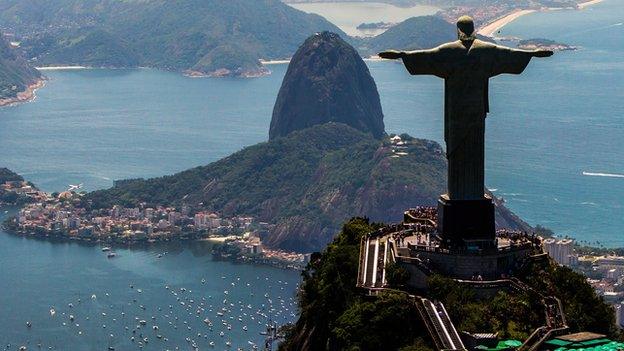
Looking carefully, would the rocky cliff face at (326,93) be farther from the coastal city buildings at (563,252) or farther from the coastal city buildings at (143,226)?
the coastal city buildings at (563,252)

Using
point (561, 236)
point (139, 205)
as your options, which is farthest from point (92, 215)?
point (561, 236)

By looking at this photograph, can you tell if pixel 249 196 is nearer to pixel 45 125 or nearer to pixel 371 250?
pixel 45 125

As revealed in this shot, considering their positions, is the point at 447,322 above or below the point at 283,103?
below

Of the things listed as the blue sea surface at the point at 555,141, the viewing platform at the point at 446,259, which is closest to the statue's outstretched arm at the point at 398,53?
the viewing platform at the point at 446,259

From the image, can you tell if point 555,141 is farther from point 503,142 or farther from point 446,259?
point 446,259

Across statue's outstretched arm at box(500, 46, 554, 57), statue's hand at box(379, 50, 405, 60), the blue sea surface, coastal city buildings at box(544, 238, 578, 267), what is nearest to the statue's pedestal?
statue's outstretched arm at box(500, 46, 554, 57)

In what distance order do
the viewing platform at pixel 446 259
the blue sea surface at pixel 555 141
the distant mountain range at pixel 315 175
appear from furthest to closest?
the distant mountain range at pixel 315 175 → the blue sea surface at pixel 555 141 → the viewing platform at pixel 446 259

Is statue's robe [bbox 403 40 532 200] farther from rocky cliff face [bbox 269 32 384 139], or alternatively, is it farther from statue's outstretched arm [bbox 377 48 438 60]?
rocky cliff face [bbox 269 32 384 139]
